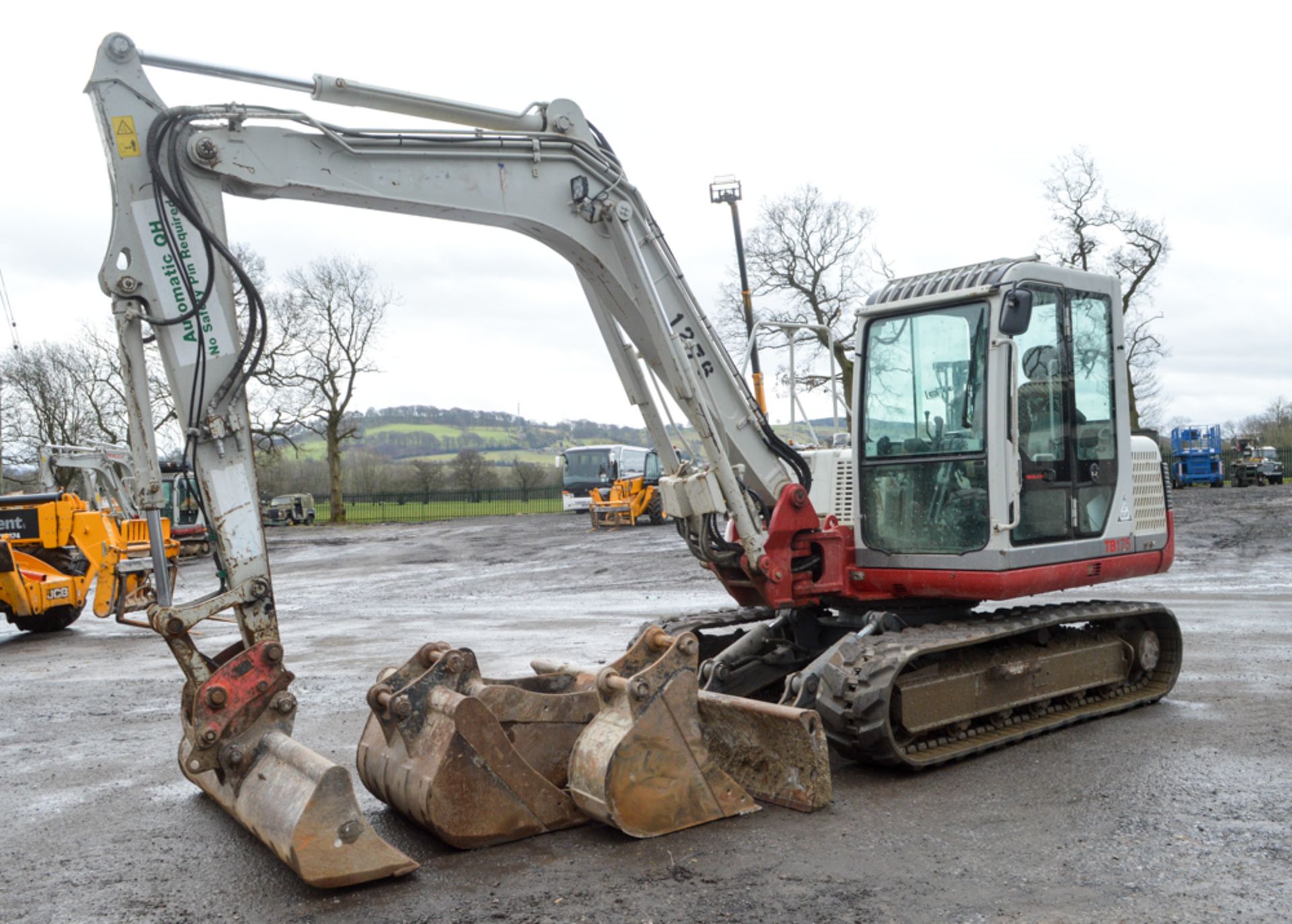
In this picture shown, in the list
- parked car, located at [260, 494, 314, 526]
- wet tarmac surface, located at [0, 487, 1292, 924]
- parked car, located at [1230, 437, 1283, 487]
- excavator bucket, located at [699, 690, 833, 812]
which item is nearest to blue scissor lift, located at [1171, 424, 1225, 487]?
parked car, located at [1230, 437, 1283, 487]

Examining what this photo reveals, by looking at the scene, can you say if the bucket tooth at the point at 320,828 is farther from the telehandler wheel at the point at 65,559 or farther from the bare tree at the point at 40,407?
the bare tree at the point at 40,407

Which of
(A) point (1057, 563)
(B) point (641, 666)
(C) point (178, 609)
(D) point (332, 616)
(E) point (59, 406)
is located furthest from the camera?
(E) point (59, 406)

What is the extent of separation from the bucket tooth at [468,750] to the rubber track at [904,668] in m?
1.35

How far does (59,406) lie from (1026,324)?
1742 inches

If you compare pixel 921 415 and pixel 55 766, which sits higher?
pixel 921 415

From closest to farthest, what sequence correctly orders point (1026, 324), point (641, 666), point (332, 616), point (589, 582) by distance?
point (641, 666) → point (1026, 324) → point (332, 616) → point (589, 582)

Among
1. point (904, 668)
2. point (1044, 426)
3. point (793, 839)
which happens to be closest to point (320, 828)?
point (793, 839)

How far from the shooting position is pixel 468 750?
16.4 ft

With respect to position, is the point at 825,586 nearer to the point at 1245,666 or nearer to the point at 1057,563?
the point at 1057,563

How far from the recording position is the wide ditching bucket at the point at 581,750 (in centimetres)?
500

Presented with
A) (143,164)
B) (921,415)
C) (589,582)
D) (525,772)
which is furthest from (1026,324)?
(589,582)

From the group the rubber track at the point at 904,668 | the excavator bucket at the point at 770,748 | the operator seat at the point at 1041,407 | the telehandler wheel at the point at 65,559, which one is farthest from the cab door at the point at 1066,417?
the telehandler wheel at the point at 65,559

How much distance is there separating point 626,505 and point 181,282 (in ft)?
90.7

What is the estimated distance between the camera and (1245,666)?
29.0 ft
